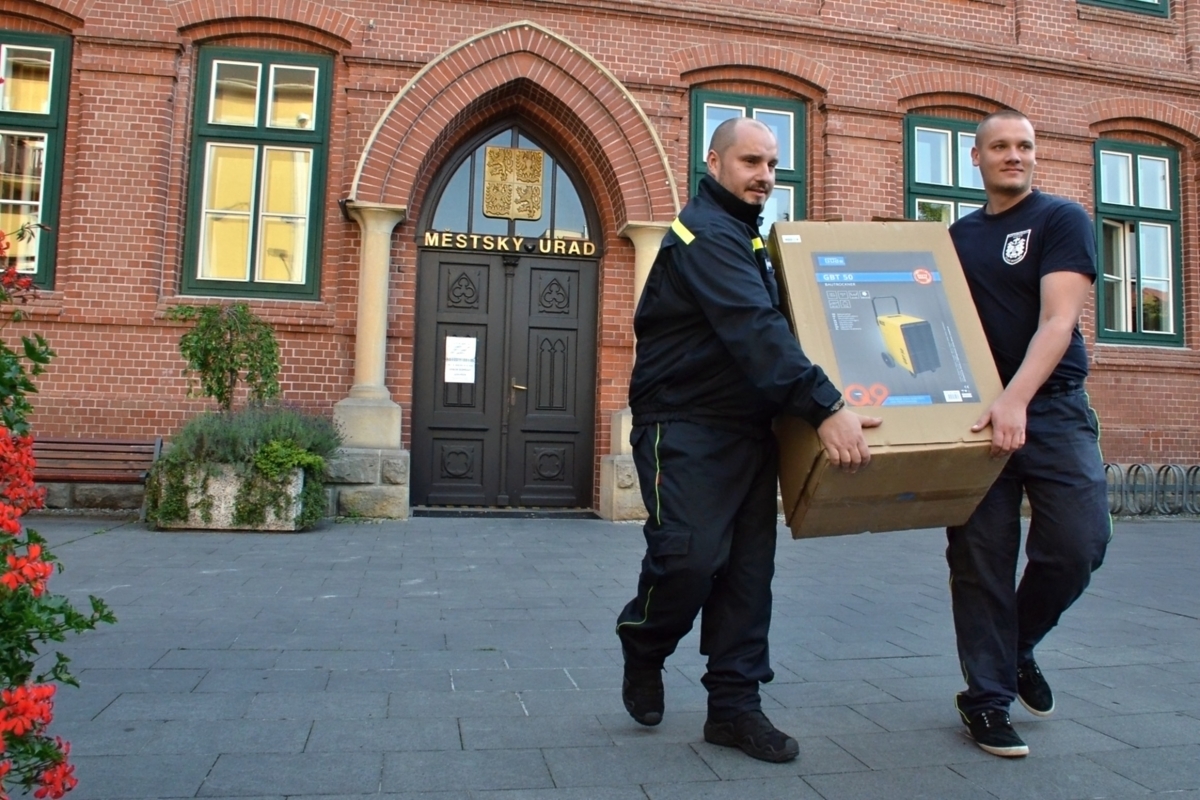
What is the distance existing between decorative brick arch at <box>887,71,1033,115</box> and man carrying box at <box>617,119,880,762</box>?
8.88 m

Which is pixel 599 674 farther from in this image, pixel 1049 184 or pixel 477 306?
pixel 1049 184

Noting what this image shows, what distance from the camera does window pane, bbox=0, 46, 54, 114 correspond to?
9.41m

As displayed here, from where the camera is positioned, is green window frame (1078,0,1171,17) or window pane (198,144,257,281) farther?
green window frame (1078,0,1171,17)

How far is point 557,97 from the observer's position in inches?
387

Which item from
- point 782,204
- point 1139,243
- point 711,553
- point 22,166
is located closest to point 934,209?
point 782,204

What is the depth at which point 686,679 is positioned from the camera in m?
3.71

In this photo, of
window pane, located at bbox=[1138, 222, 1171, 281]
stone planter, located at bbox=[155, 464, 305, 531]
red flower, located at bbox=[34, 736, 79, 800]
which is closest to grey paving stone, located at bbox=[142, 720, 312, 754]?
Answer: red flower, located at bbox=[34, 736, 79, 800]

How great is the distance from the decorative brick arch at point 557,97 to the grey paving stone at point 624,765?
746 cm

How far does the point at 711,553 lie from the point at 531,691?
1.08 meters

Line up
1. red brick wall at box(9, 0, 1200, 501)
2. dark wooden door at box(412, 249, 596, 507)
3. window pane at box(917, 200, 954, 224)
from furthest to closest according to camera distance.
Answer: window pane at box(917, 200, 954, 224) < dark wooden door at box(412, 249, 596, 507) < red brick wall at box(9, 0, 1200, 501)

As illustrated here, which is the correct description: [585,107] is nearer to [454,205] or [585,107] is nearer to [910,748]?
[454,205]

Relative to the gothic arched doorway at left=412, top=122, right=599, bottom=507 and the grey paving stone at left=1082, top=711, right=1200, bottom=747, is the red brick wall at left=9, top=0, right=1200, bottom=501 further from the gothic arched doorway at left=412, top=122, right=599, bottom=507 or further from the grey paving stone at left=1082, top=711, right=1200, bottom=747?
→ the grey paving stone at left=1082, top=711, right=1200, bottom=747

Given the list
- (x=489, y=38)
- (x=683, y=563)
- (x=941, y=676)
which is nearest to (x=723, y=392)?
(x=683, y=563)

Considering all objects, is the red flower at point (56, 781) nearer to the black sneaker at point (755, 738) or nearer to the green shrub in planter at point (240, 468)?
the black sneaker at point (755, 738)
